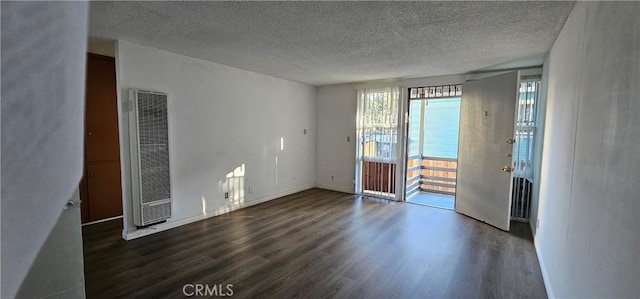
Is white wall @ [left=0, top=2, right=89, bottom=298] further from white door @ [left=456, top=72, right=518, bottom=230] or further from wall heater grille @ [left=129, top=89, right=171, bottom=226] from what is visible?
white door @ [left=456, top=72, right=518, bottom=230]

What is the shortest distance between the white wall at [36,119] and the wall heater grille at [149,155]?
3302 millimetres

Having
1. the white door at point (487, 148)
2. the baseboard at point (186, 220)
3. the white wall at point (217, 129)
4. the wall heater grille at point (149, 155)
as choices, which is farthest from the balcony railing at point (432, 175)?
the wall heater grille at point (149, 155)

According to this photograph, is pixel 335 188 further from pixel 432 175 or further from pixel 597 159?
pixel 597 159

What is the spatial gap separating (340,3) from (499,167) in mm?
2916

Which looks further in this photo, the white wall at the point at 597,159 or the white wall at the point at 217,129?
the white wall at the point at 217,129

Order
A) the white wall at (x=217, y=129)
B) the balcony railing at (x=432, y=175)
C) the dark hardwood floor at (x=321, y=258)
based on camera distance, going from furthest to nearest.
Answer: the balcony railing at (x=432, y=175), the white wall at (x=217, y=129), the dark hardwood floor at (x=321, y=258)

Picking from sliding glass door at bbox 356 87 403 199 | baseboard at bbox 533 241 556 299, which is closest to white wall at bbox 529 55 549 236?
baseboard at bbox 533 241 556 299

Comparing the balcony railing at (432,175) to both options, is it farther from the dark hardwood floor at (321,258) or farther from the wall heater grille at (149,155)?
the wall heater grille at (149,155)

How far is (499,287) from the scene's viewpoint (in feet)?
7.68

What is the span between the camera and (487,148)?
12.6 feet

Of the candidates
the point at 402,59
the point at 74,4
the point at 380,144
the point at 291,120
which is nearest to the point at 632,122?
the point at 74,4

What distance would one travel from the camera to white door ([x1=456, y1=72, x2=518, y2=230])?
356 cm

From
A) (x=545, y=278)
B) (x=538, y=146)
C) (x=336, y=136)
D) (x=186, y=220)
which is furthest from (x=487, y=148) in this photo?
(x=186, y=220)

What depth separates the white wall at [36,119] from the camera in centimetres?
20
